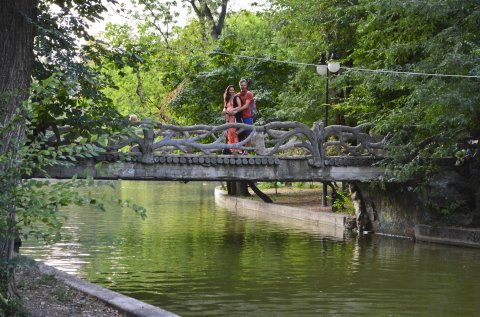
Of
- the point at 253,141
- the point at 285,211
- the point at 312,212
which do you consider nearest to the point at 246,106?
the point at 253,141

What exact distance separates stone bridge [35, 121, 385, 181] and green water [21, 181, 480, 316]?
1.77 m

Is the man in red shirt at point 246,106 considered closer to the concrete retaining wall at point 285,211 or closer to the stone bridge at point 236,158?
the stone bridge at point 236,158

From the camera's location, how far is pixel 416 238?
2292 centimetres

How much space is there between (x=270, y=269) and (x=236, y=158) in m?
4.23

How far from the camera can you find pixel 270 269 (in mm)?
17516

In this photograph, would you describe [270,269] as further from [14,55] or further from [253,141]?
[14,55]

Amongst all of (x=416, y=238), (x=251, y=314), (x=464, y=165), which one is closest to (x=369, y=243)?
(x=416, y=238)

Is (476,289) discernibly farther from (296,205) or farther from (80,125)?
(296,205)

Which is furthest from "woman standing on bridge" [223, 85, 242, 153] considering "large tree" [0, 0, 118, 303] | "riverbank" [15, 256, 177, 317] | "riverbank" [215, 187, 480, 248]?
"riverbank" [15, 256, 177, 317]

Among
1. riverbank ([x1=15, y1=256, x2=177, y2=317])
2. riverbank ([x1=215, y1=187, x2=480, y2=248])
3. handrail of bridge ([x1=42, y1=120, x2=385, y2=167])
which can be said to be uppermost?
handrail of bridge ([x1=42, y1=120, x2=385, y2=167])

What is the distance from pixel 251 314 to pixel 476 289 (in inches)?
189

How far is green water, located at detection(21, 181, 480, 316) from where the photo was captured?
13344 millimetres

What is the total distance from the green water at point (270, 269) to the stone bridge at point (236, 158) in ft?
5.80

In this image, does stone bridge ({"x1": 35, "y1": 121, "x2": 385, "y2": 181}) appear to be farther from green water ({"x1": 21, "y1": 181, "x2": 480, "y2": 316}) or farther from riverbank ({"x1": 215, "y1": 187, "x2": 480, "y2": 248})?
riverbank ({"x1": 215, "y1": 187, "x2": 480, "y2": 248})
